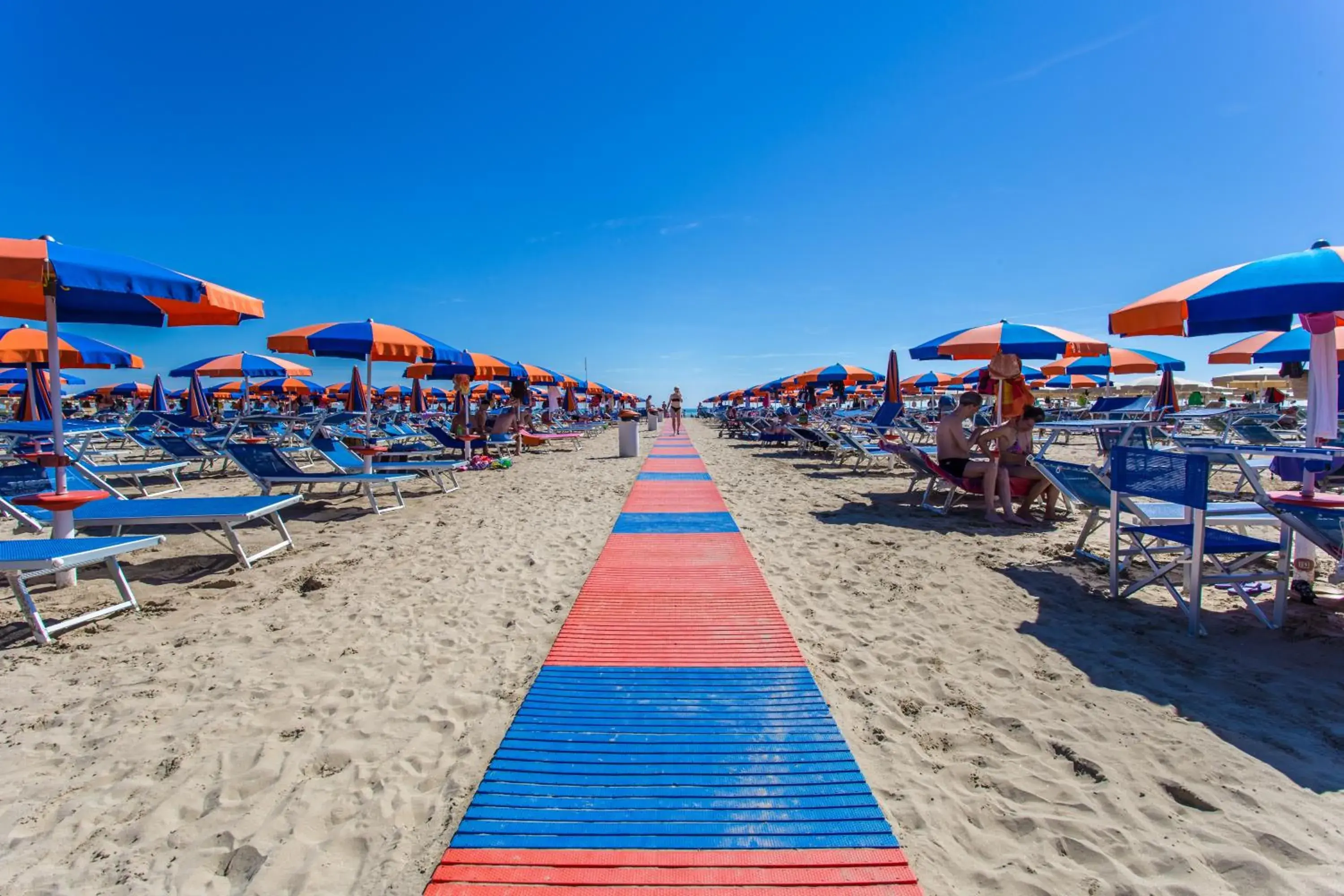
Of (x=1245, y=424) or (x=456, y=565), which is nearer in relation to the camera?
(x=456, y=565)

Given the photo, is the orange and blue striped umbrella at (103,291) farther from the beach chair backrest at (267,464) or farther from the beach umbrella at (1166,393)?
the beach umbrella at (1166,393)

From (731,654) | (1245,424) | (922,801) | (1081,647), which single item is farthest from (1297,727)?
(1245,424)

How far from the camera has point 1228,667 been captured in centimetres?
289

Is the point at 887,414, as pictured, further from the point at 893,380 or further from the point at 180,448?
the point at 180,448

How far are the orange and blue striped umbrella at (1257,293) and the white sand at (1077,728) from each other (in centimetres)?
169

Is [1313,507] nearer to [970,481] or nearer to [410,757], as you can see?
[970,481]

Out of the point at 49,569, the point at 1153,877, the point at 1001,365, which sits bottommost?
the point at 1153,877

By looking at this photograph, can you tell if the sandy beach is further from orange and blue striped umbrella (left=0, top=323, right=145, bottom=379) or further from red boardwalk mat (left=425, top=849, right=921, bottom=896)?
orange and blue striped umbrella (left=0, top=323, right=145, bottom=379)

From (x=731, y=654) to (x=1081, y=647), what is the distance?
5.76ft

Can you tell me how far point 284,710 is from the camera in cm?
253

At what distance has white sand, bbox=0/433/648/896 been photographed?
1751 mm

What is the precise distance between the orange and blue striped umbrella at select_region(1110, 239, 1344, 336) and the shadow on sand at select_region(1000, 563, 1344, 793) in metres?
1.67

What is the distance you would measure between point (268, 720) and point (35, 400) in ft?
38.9

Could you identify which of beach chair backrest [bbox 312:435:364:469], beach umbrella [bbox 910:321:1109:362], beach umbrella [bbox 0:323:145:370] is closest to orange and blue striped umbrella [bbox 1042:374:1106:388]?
beach umbrella [bbox 910:321:1109:362]
